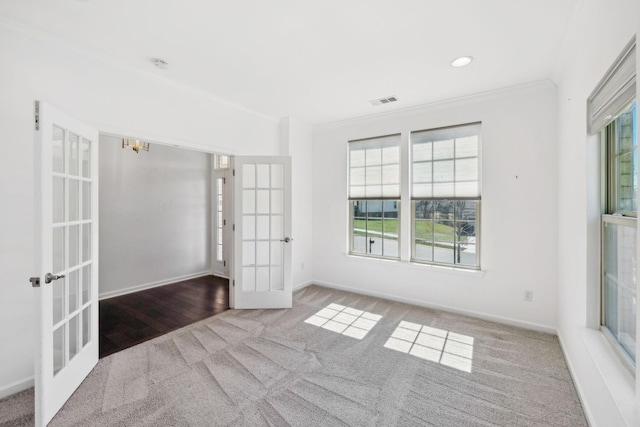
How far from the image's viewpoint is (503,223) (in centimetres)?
325

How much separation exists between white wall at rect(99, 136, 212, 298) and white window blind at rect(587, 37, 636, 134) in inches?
221

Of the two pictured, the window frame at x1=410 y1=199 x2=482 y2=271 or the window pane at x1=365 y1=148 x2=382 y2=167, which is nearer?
the window frame at x1=410 y1=199 x2=482 y2=271

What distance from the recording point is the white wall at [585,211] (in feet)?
4.53

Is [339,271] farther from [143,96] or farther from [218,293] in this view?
[143,96]

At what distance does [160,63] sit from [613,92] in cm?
347

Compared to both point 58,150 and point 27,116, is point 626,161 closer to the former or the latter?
point 58,150

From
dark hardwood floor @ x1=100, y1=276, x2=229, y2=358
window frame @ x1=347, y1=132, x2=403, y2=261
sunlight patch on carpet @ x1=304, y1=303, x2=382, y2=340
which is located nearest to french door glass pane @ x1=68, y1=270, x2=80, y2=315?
dark hardwood floor @ x1=100, y1=276, x2=229, y2=358

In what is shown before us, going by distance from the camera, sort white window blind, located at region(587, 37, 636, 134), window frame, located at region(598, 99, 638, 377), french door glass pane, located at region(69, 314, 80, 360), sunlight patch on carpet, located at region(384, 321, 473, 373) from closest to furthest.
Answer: white window blind, located at region(587, 37, 636, 134), window frame, located at region(598, 99, 638, 377), french door glass pane, located at region(69, 314, 80, 360), sunlight patch on carpet, located at region(384, 321, 473, 373)

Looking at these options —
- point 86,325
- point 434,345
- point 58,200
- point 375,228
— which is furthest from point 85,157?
point 434,345

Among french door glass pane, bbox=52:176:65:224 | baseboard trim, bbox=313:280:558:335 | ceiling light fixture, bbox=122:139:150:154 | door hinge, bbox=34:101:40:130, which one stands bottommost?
baseboard trim, bbox=313:280:558:335

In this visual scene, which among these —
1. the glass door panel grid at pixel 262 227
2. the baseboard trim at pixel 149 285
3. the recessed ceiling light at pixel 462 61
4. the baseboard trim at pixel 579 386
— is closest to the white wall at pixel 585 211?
the baseboard trim at pixel 579 386

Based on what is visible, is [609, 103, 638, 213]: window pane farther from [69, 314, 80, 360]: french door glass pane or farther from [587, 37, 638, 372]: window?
[69, 314, 80, 360]: french door glass pane

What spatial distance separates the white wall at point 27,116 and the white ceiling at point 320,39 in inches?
6.5

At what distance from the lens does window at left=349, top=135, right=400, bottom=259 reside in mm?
4082
